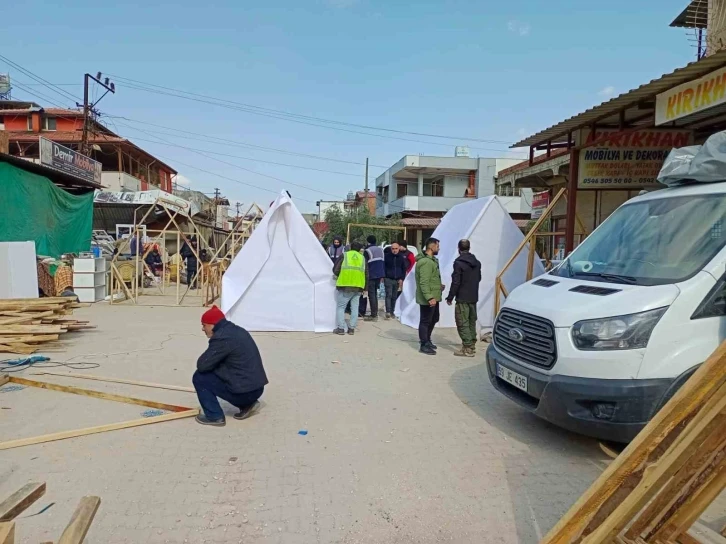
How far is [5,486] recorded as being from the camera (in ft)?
11.1

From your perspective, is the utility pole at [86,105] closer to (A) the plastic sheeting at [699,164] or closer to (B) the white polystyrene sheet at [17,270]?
(B) the white polystyrene sheet at [17,270]

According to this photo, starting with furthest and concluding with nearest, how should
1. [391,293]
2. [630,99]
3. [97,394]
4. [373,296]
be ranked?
1. [391,293]
2. [373,296]
3. [630,99]
4. [97,394]

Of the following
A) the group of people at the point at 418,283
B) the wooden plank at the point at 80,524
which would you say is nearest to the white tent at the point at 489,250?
the group of people at the point at 418,283

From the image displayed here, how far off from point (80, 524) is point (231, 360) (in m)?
2.18

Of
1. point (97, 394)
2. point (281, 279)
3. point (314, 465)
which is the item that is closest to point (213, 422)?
point (314, 465)

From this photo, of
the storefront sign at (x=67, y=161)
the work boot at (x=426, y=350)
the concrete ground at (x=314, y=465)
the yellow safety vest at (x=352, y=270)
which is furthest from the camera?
the storefront sign at (x=67, y=161)

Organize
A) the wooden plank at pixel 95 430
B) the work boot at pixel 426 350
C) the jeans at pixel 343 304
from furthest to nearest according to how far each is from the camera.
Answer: the jeans at pixel 343 304 → the work boot at pixel 426 350 → the wooden plank at pixel 95 430

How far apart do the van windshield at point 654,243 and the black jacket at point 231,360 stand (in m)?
3.13

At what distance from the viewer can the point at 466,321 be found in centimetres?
741

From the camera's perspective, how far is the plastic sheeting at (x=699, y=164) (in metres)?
4.07

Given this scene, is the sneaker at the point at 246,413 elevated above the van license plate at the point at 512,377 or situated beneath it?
situated beneath

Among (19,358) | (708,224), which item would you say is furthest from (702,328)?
(19,358)

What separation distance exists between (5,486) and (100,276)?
11681mm

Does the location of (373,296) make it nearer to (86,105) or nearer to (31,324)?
(31,324)
